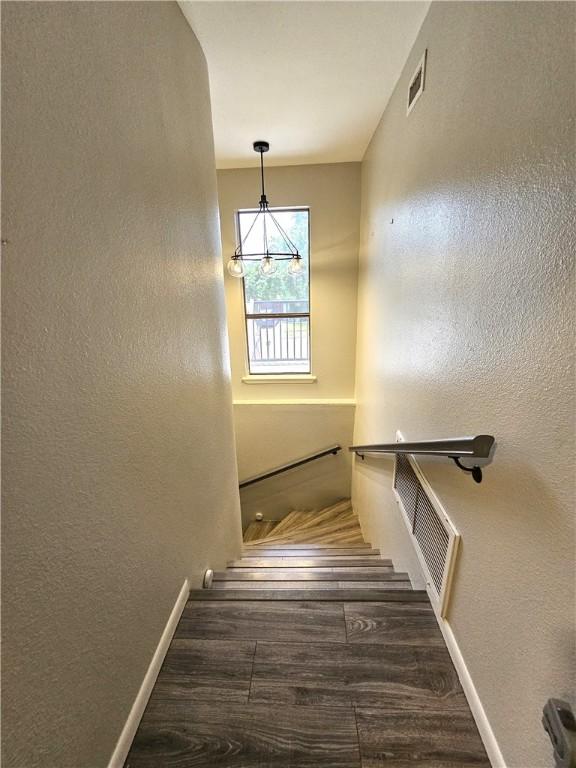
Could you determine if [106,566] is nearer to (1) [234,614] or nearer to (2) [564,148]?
(1) [234,614]

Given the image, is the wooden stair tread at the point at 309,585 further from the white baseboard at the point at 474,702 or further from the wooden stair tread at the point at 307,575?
the white baseboard at the point at 474,702

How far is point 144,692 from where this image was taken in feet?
3.50

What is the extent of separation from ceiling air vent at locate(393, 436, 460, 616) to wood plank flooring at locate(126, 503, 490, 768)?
14cm

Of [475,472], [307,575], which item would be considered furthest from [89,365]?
[307,575]

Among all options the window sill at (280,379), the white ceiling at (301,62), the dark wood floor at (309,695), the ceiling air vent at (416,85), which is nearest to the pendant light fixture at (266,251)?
the white ceiling at (301,62)

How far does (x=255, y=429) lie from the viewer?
4410mm

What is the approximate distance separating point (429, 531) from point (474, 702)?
1.82ft

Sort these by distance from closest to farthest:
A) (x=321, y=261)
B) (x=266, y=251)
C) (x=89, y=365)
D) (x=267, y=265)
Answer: (x=89, y=365) < (x=267, y=265) < (x=266, y=251) < (x=321, y=261)

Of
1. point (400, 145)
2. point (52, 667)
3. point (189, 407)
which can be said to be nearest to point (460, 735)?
point (52, 667)

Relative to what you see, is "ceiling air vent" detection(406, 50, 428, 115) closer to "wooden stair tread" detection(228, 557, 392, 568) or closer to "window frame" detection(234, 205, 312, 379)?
"window frame" detection(234, 205, 312, 379)

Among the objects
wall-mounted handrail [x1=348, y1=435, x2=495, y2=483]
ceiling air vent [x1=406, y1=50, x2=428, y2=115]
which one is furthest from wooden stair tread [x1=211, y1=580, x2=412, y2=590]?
ceiling air vent [x1=406, y1=50, x2=428, y2=115]

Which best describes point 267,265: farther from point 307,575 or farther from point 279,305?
point 307,575

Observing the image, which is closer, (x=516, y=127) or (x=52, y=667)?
(x=52, y=667)

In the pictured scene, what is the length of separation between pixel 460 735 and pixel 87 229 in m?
1.67
